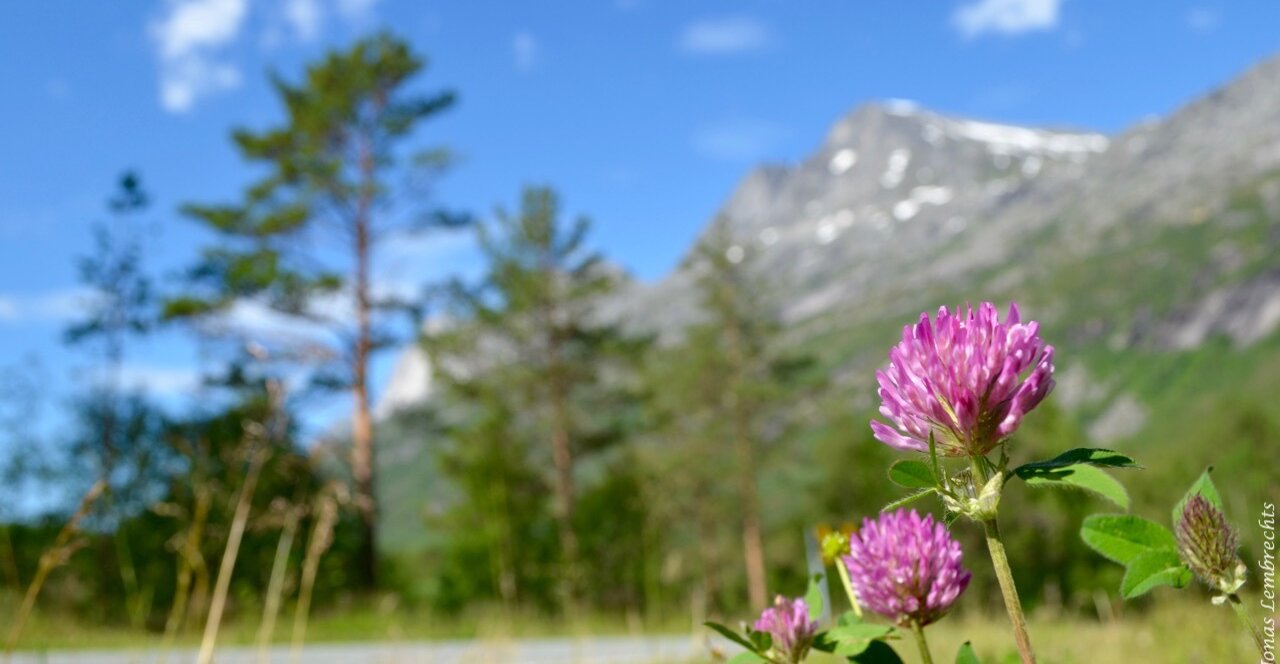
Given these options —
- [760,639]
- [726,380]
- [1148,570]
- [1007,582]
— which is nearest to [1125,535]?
[1148,570]

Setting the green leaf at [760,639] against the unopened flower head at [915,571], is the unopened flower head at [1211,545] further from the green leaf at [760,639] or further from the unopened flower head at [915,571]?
the green leaf at [760,639]

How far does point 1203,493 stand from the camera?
3.52 feet

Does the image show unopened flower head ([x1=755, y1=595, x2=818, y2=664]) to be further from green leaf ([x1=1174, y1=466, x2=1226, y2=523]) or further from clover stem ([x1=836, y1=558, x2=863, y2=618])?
green leaf ([x1=1174, y1=466, x2=1226, y2=523])

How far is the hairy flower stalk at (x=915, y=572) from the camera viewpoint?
1.28m

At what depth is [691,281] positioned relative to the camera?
1426 inches

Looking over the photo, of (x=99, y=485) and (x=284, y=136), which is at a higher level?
(x=284, y=136)

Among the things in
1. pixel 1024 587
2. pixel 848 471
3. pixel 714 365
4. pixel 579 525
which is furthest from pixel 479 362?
pixel 1024 587

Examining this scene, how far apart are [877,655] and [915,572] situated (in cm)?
15

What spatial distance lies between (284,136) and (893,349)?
66.3ft

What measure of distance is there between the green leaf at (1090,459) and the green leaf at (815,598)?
53 centimetres

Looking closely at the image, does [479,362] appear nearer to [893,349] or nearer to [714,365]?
[714,365]

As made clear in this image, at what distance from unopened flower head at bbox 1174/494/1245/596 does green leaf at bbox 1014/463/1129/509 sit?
0.27 ft

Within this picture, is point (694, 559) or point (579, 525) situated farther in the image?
point (694, 559)

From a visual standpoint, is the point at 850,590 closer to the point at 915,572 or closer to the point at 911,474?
the point at 915,572
